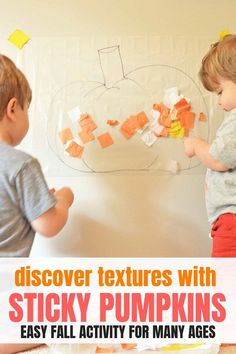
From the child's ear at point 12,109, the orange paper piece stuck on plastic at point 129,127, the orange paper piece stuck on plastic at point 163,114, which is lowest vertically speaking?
the orange paper piece stuck on plastic at point 129,127

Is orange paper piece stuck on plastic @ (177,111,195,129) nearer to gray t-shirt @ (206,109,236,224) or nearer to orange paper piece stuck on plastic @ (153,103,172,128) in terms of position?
orange paper piece stuck on plastic @ (153,103,172,128)

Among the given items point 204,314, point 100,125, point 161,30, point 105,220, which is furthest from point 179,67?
point 204,314

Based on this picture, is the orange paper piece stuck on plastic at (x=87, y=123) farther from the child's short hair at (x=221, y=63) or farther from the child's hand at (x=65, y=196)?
the child's short hair at (x=221, y=63)

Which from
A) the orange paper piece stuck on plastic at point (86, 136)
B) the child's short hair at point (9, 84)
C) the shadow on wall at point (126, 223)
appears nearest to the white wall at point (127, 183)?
the shadow on wall at point (126, 223)

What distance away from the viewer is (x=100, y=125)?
1389 mm

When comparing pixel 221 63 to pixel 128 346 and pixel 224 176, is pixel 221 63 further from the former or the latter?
pixel 128 346

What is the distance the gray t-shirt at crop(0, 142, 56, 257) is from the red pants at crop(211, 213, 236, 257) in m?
0.50

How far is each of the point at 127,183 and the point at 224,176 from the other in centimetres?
35

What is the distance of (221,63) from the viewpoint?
1.15 metres

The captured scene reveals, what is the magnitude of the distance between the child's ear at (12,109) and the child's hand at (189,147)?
53cm

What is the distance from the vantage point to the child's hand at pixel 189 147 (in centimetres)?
127

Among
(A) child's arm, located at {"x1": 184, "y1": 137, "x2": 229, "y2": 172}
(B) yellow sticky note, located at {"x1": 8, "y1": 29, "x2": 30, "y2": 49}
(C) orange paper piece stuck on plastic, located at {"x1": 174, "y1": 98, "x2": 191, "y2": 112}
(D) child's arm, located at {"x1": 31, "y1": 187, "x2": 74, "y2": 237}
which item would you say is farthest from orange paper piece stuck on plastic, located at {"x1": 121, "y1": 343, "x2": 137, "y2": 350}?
(B) yellow sticky note, located at {"x1": 8, "y1": 29, "x2": 30, "y2": 49}

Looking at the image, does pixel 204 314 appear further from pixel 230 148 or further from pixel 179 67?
pixel 179 67

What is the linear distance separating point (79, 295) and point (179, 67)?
0.83 m
